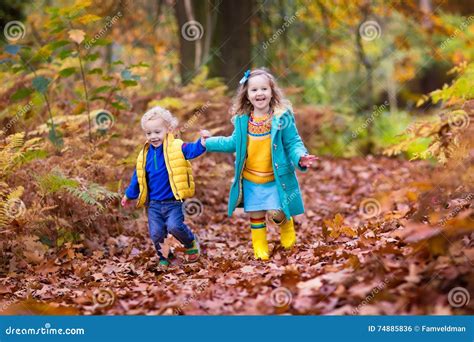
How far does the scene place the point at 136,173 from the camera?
5.66 m

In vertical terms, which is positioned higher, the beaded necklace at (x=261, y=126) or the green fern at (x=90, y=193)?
the beaded necklace at (x=261, y=126)

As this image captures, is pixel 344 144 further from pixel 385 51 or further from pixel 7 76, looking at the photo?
pixel 385 51

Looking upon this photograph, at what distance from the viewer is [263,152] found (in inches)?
213

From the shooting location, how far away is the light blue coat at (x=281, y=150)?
5.33 meters

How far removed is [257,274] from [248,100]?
5.34ft

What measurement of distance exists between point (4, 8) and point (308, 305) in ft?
26.6
